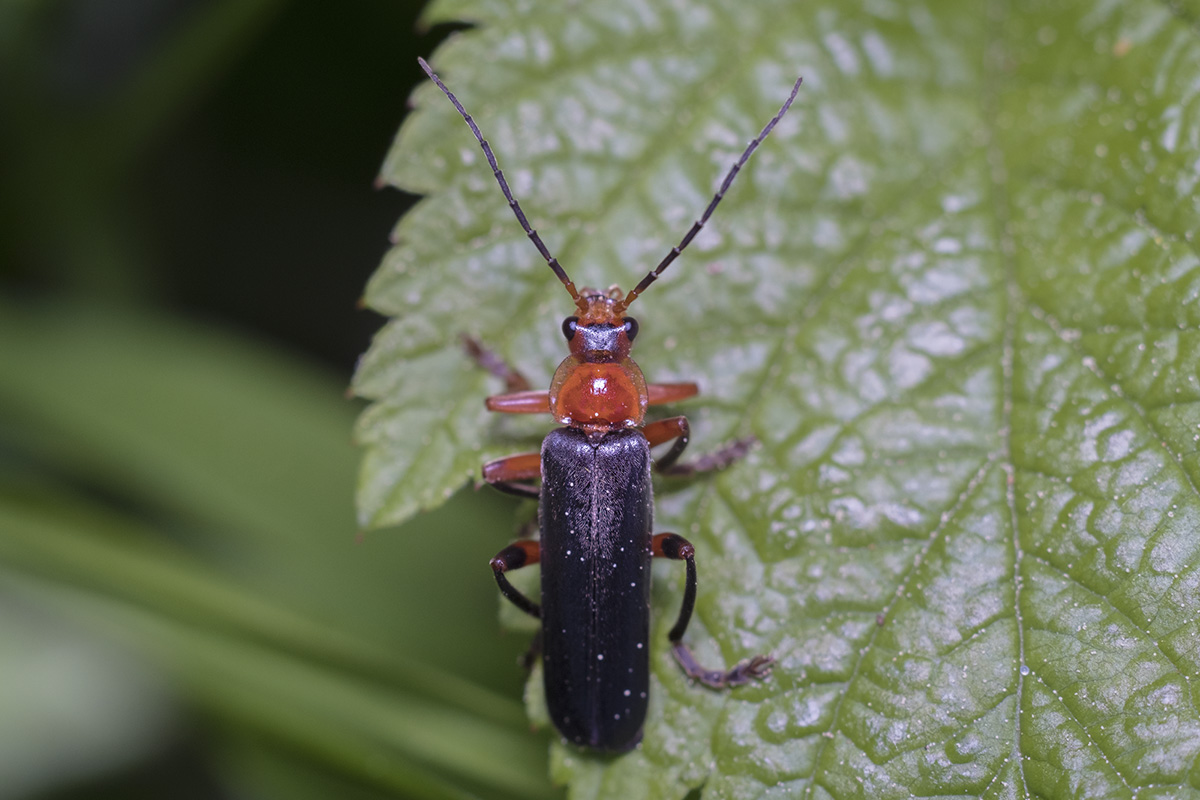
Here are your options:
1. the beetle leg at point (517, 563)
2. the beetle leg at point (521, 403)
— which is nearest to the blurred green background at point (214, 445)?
the beetle leg at point (517, 563)

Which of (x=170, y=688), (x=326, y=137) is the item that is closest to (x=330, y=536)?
(x=170, y=688)

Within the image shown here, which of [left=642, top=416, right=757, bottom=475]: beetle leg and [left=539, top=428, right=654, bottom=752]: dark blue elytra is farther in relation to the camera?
[left=642, top=416, right=757, bottom=475]: beetle leg

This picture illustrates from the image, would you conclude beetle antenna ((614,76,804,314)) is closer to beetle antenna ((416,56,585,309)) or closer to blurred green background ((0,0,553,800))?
beetle antenna ((416,56,585,309))

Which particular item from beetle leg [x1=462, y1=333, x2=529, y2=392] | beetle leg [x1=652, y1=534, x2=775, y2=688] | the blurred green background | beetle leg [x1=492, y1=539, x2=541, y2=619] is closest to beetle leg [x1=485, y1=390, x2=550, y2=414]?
beetle leg [x1=462, y1=333, x2=529, y2=392]

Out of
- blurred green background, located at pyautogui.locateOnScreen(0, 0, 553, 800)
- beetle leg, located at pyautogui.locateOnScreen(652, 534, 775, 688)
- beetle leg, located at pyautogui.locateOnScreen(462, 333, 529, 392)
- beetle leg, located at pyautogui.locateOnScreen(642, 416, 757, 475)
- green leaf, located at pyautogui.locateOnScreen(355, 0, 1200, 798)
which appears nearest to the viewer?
green leaf, located at pyautogui.locateOnScreen(355, 0, 1200, 798)

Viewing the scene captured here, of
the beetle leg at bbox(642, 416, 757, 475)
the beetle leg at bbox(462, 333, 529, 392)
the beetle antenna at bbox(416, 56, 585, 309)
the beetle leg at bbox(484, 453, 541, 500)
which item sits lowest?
the beetle leg at bbox(484, 453, 541, 500)
